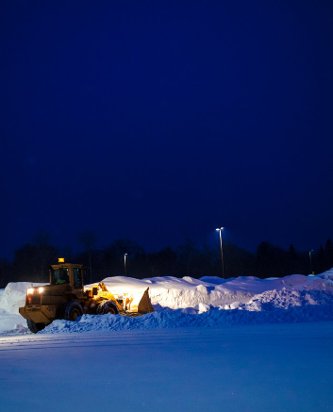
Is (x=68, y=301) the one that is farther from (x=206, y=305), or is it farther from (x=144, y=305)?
(x=206, y=305)

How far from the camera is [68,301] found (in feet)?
78.2

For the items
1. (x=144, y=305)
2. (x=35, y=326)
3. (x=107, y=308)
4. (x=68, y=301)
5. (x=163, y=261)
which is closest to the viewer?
(x=35, y=326)

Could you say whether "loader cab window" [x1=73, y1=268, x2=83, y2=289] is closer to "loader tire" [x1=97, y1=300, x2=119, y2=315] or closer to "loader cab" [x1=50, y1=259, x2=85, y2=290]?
"loader cab" [x1=50, y1=259, x2=85, y2=290]

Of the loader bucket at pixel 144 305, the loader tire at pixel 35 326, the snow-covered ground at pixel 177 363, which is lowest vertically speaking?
the snow-covered ground at pixel 177 363

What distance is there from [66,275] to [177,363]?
524 inches

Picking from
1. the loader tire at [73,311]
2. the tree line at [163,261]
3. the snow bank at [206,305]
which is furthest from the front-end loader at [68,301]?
the tree line at [163,261]

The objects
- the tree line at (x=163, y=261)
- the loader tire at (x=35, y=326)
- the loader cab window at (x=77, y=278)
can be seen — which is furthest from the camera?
the tree line at (x=163, y=261)

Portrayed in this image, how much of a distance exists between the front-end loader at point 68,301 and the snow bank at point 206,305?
2.96 ft

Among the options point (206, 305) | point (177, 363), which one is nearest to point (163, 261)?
point (206, 305)

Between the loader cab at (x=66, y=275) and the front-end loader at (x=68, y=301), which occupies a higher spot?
the loader cab at (x=66, y=275)

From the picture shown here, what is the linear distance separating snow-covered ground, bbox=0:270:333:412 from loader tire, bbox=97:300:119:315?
1777 mm

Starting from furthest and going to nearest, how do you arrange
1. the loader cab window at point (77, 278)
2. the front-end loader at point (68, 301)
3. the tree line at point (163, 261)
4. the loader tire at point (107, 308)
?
the tree line at point (163, 261) → the loader tire at point (107, 308) → the loader cab window at point (77, 278) → the front-end loader at point (68, 301)

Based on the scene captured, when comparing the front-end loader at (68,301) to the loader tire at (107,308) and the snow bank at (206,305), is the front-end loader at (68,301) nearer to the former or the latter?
the loader tire at (107,308)

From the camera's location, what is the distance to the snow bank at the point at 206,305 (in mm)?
22297
